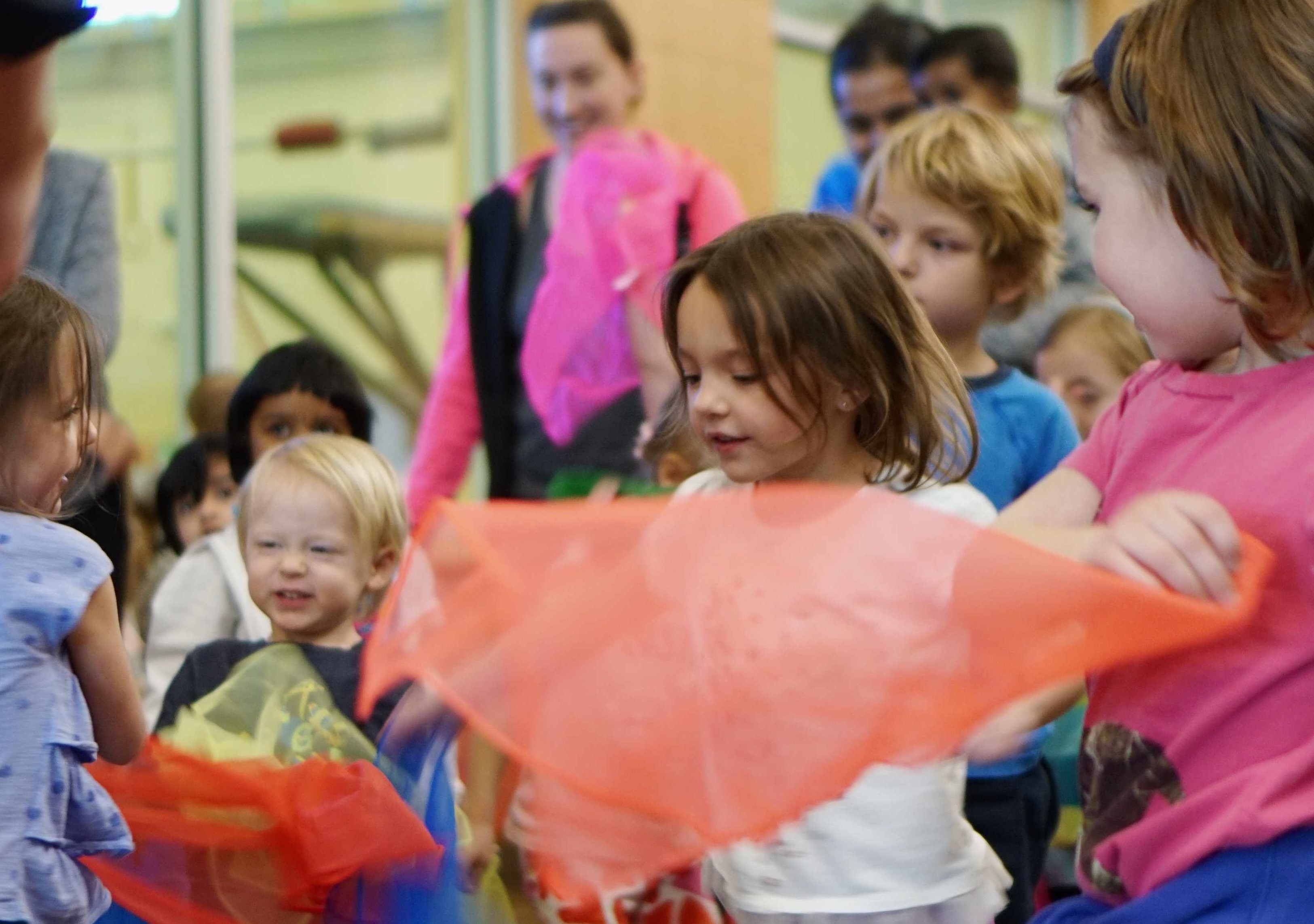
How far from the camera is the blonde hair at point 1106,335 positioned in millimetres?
3650

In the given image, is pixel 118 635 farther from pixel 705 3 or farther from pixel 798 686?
pixel 705 3

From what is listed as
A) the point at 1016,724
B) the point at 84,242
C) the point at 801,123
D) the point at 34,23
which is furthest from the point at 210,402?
the point at 801,123

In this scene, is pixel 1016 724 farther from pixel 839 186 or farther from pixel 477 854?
pixel 839 186

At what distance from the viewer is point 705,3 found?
689 cm

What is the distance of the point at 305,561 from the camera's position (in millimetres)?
2463

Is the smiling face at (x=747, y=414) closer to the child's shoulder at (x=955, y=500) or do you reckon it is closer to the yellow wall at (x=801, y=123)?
the child's shoulder at (x=955, y=500)

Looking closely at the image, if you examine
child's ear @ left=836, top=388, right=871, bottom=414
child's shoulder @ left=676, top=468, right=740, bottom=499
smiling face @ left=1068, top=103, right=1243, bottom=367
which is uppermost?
smiling face @ left=1068, top=103, right=1243, bottom=367

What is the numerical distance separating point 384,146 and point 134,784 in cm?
453

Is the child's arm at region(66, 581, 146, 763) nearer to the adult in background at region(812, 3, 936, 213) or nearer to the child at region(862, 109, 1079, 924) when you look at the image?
the child at region(862, 109, 1079, 924)

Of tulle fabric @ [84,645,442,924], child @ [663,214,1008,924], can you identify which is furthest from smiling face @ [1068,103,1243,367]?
tulle fabric @ [84,645,442,924]

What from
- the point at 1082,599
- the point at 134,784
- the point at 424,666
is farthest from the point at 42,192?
the point at 1082,599

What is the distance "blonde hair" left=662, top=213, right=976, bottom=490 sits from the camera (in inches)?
77.4

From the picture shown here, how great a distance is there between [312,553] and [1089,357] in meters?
1.88

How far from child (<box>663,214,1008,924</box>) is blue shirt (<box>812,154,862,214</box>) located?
177 cm
